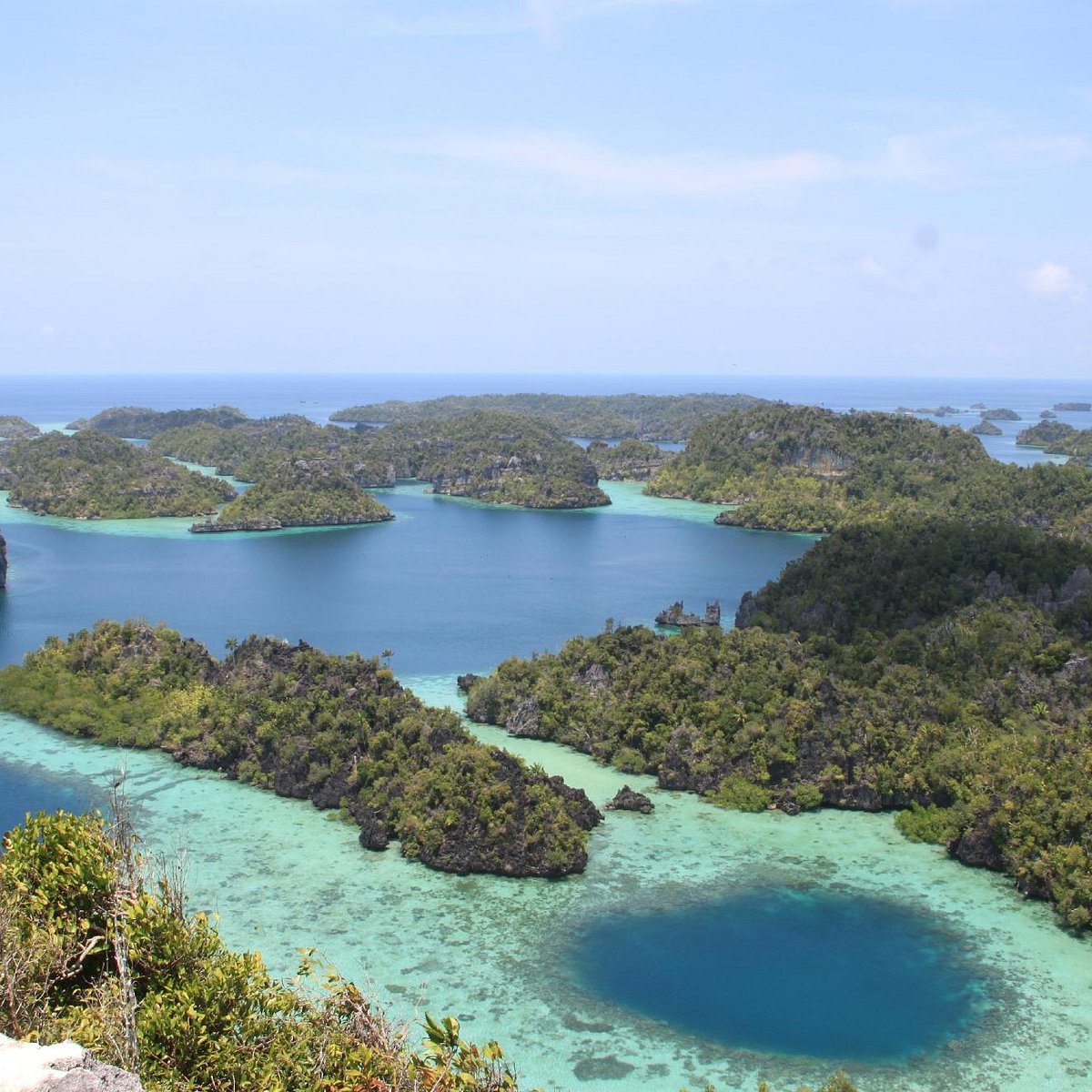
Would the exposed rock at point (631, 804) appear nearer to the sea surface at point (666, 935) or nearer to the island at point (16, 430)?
the sea surface at point (666, 935)

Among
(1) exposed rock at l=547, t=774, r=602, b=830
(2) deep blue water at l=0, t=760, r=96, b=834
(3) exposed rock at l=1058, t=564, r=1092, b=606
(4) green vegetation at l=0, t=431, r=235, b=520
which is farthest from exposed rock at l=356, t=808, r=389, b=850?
(4) green vegetation at l=0, t=431, r=235, b=520

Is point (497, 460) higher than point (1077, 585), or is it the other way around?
point (497, 460)

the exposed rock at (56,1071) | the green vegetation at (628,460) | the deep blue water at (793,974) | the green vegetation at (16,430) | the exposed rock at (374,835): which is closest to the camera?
the exposed rock at (56,1071)

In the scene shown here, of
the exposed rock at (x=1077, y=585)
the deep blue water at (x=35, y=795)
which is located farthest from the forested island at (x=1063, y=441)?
the deep blue water at (x=35, y=795)

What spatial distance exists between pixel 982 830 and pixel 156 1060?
970 inches

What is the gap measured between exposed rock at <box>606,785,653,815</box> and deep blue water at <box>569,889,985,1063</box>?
5829 millimetres

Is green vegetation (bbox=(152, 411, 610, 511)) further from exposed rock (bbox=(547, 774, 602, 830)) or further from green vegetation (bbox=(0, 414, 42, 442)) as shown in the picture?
exposed rock (bbox=(547, 774, 602, 830))

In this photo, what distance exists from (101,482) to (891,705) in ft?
312

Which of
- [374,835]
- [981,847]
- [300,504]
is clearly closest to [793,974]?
[981,847]

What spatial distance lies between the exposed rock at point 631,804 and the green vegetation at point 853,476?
58831mm

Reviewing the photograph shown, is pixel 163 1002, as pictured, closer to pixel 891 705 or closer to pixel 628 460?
pixel 891 705

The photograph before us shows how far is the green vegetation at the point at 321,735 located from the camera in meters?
32.9

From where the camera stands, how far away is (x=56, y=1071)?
1270cm

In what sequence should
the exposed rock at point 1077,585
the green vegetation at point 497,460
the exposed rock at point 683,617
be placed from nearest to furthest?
the exposed rock at point 1077,585 < the exposed rock at point 683,617 < the green vegetation at point 497,460
